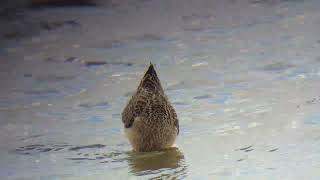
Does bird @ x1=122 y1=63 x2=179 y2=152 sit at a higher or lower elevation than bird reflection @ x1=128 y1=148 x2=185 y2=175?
higher

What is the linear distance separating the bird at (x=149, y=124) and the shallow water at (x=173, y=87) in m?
0.10

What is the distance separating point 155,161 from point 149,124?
401 mm

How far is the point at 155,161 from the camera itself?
7156mm

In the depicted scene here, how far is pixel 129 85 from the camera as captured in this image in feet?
32.4

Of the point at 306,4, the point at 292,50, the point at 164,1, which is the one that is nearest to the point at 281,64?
the point at 292,50

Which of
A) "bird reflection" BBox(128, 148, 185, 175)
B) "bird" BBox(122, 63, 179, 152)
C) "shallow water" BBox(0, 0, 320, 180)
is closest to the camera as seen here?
"bird reflection" BBox(128, 148, 185, 175)

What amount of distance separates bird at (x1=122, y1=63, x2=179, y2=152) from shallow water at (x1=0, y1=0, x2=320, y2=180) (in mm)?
105

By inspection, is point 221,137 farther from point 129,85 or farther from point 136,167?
point 129,85

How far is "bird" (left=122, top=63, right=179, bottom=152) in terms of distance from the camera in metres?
7.41

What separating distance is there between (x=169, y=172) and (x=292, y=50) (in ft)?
14.6

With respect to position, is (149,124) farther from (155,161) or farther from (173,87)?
(173,87)

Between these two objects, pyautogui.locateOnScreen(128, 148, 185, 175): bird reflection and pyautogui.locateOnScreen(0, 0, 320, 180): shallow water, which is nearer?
pyautogui.locateOnScreen(128, 148, 185, 175): bird reflection

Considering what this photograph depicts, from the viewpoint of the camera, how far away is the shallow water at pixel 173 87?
6.97 meters

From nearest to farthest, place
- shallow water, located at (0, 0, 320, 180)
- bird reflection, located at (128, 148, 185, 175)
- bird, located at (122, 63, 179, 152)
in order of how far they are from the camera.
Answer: bird reflection, located at (128, 148, 185, 175)
shallow water, located at (0, 0, 320, 180)
bird, located at (122, 63, 179, 152)
